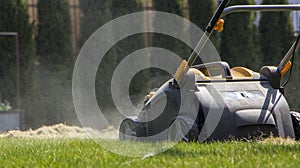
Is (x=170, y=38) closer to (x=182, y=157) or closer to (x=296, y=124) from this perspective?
(x=296, y=124)

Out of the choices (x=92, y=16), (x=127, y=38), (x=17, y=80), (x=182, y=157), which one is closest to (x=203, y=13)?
(x=127, y=38)

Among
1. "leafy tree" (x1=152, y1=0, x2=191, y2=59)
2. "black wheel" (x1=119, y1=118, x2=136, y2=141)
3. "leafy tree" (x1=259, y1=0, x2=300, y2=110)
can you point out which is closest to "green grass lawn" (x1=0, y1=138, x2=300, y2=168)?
"black wheel" (x1=119, y1=118, x2=136, y2=141)

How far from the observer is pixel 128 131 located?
6559 millimetres

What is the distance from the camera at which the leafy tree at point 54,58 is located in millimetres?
12586

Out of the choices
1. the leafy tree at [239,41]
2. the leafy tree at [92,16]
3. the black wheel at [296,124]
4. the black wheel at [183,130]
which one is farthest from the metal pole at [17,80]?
the black wheel at [296,124]

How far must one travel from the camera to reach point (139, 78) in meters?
12.4

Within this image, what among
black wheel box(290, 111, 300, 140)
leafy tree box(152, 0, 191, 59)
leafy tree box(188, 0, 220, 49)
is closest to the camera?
black wheel box(290, 111, 300, 140)

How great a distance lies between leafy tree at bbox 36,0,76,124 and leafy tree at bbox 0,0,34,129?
0.33 metres

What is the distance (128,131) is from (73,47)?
662cm

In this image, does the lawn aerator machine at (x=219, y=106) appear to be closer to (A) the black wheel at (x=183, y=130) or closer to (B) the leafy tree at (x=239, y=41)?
(A) the black wheel at (x=183, y=130)

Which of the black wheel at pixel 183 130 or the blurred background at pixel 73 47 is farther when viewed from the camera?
the blurred background at pixel 73 47

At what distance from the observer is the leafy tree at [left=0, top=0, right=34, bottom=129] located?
12.3 m

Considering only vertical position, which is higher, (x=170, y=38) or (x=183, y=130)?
(x=183, y=130)

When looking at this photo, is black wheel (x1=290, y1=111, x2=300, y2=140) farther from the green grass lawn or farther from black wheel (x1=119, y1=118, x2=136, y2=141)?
black wheel (x1=119, y1=118, x2=136, y2=141)
